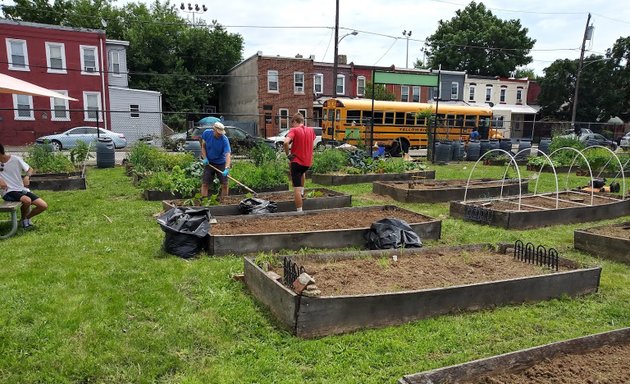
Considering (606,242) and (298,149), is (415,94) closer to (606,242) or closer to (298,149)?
(298,149)

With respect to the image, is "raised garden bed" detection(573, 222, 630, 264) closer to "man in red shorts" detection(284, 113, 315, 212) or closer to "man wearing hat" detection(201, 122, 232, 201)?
"man in red shorts" detection(284, 113, 315, 212)

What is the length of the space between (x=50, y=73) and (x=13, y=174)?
24376 mm

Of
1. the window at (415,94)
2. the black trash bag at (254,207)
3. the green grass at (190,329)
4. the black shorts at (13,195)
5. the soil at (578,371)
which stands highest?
the window at (415,94)

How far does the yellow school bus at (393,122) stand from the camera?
2214 cm

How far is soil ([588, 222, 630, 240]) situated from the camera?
629cm

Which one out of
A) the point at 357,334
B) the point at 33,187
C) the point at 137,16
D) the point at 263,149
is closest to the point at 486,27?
Result: the point at 137,16

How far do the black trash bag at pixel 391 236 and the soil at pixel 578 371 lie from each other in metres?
2.66

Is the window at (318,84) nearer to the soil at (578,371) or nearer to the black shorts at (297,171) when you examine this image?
the black shorts at (297,171)

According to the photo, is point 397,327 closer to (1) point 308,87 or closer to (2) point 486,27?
(1) point 308,87

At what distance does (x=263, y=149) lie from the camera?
11.3 metres

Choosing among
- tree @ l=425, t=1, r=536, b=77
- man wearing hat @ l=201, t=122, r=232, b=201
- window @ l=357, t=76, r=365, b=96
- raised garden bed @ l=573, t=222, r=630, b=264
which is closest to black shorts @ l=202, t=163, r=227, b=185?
man wearing hat @ l=201, t=122, r=232, b=201

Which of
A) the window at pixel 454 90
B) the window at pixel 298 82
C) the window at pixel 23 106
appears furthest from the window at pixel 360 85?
the window at pixel 23 106

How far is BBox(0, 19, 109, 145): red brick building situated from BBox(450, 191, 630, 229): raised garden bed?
24.0m

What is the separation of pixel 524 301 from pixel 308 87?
29.7m
